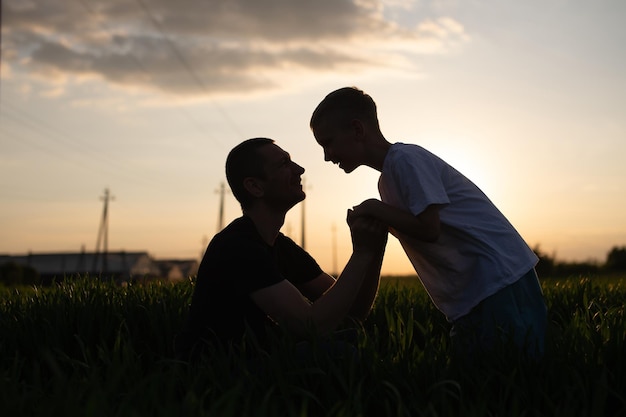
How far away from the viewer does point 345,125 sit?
3.81 m

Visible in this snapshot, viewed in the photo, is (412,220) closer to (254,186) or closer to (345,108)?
(345,108)

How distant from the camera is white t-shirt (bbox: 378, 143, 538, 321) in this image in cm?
349

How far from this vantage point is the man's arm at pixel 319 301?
333 centimetres

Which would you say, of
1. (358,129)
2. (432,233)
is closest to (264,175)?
(358,129)

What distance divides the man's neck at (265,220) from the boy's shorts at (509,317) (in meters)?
1.13

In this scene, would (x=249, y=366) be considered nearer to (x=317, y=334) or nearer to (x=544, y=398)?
(x=317, y=334)

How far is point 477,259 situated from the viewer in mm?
3586

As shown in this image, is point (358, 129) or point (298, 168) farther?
point (298, 168)

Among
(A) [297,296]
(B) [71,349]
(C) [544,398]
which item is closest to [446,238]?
(A) [297,296]

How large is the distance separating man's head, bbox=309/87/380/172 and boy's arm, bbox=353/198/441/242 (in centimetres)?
44

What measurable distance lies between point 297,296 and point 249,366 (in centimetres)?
51

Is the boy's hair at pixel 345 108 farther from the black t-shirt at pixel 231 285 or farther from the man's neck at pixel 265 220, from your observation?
the black t-shirt at pixel 231 285

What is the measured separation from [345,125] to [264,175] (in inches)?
21.1

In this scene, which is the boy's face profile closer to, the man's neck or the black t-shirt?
the man's neck
